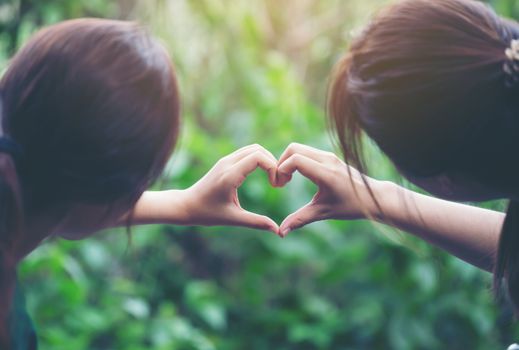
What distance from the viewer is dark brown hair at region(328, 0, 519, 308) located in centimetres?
67

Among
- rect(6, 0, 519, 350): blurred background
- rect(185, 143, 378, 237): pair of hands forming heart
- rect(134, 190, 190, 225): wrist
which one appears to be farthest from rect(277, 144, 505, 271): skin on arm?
rect(6, 0, 519, 350): blurred background

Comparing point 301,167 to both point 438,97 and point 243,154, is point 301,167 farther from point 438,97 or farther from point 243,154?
point 438,97

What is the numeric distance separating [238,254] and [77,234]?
1190 mm

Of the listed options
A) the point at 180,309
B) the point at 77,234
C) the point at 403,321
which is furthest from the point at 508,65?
the point at 180,309

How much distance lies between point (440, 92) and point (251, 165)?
216 mm

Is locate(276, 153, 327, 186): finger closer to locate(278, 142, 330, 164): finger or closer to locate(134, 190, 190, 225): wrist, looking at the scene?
locate(278, 142, 330, 164): finger

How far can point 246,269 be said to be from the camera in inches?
74.4

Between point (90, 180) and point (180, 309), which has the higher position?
point (90, 180)

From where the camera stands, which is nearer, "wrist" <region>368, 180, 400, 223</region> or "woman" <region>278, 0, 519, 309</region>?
"woman" <region>278, 0, 519, 309</region>

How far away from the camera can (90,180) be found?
689 mm

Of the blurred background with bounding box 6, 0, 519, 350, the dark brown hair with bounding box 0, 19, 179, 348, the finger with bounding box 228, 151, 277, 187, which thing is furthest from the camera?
the blurred background with bounding box 6, 0, 519, 350

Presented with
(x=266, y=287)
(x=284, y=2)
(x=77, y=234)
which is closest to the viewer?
(x=77, y=234)

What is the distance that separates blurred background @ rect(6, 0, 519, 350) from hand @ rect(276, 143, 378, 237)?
0.93 m

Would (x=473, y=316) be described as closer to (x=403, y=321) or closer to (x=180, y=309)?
(x=403, y=321)
